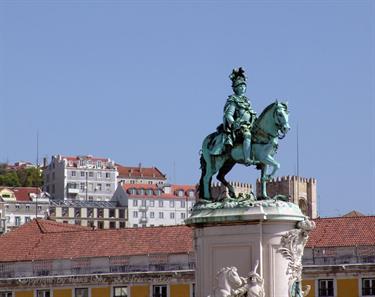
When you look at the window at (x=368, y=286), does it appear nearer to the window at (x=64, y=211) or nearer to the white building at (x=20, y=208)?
the white building at (x=20, y=208)

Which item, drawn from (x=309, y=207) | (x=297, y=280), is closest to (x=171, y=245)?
(x=297, y=280)

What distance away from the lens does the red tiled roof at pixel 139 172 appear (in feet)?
603

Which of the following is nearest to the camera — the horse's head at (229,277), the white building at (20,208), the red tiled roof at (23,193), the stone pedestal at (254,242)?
the horse's head at (229,277)

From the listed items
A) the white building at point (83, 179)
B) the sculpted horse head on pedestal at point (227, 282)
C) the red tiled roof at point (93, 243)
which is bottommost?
the sculpted horse head on pedestal at point (227, 282)

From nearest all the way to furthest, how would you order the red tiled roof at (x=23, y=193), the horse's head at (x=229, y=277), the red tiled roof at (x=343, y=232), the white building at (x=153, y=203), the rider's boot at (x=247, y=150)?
1. the horse's head at (x=229, y=277)
2. the rider's boot at (x=247, y=150)
3. the red tiled roof at (x=343, y=232)
4. the white building at (x=153, y=203)
5. the red tiled roof at (x=23, y=193)

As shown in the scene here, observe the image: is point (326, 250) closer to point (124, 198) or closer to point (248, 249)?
point (248, 249)

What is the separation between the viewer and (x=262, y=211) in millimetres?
27391

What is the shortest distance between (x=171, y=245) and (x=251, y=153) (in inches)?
1638

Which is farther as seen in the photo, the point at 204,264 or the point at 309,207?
the point at 309,207

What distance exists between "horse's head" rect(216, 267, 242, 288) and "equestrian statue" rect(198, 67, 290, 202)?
179 centimetres

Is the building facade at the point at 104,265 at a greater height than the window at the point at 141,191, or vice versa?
the window at the point at 141,191

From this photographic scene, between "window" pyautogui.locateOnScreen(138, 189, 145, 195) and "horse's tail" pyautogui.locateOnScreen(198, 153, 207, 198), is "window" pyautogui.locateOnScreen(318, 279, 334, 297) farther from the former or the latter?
"window" pyautogui.locateOnScreen(138, 189, 145, 195)

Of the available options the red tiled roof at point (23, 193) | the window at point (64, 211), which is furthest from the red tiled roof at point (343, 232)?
the red tiled roof at point (23, 193)

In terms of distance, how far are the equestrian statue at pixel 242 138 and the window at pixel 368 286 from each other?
36172 mm
